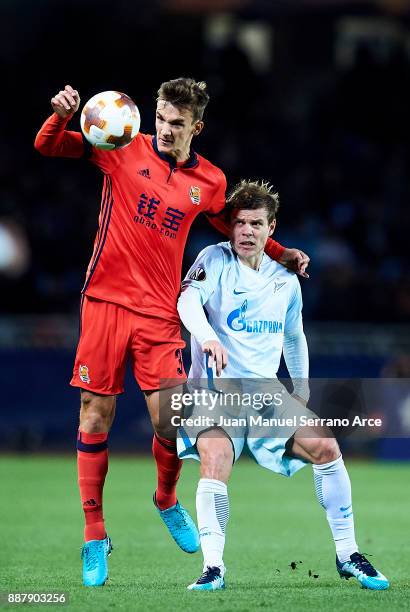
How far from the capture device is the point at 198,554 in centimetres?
754

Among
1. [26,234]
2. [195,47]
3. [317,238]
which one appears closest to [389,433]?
[317,238]

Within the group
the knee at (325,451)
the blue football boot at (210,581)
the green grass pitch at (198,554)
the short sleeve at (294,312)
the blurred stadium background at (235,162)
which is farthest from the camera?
the blurred stadium background at (235,162)

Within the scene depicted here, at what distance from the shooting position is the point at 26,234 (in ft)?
51.2

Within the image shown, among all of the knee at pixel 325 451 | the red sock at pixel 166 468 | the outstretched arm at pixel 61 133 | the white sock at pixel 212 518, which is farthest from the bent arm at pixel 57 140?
the knee at pixel 325 451

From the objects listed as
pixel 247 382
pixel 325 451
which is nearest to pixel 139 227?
pixel 247 382

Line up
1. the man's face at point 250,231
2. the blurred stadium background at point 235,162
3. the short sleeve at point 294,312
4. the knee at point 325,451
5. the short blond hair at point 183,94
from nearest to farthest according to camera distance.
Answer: the knee at point 325,451, the short blond hair at point 183,94, the man's face at point 250,231, the short sleeve at point 294,312, the blurred stadium background at point 235,162

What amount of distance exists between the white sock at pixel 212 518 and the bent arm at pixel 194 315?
699 millimetres

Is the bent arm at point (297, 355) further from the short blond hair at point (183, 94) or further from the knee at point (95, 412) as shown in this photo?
the short blond hair at point (183, 94)

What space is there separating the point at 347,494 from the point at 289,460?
0.33 meters

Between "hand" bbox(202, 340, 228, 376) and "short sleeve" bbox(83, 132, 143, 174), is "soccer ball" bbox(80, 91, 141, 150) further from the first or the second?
"hand" bbox(202, 340, 228, 376)

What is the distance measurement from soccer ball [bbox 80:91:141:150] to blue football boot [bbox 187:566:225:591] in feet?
7.09

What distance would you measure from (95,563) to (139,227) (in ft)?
5.63

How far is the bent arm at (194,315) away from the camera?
19.0ft

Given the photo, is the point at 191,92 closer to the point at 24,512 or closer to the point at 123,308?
the point at 123,308
